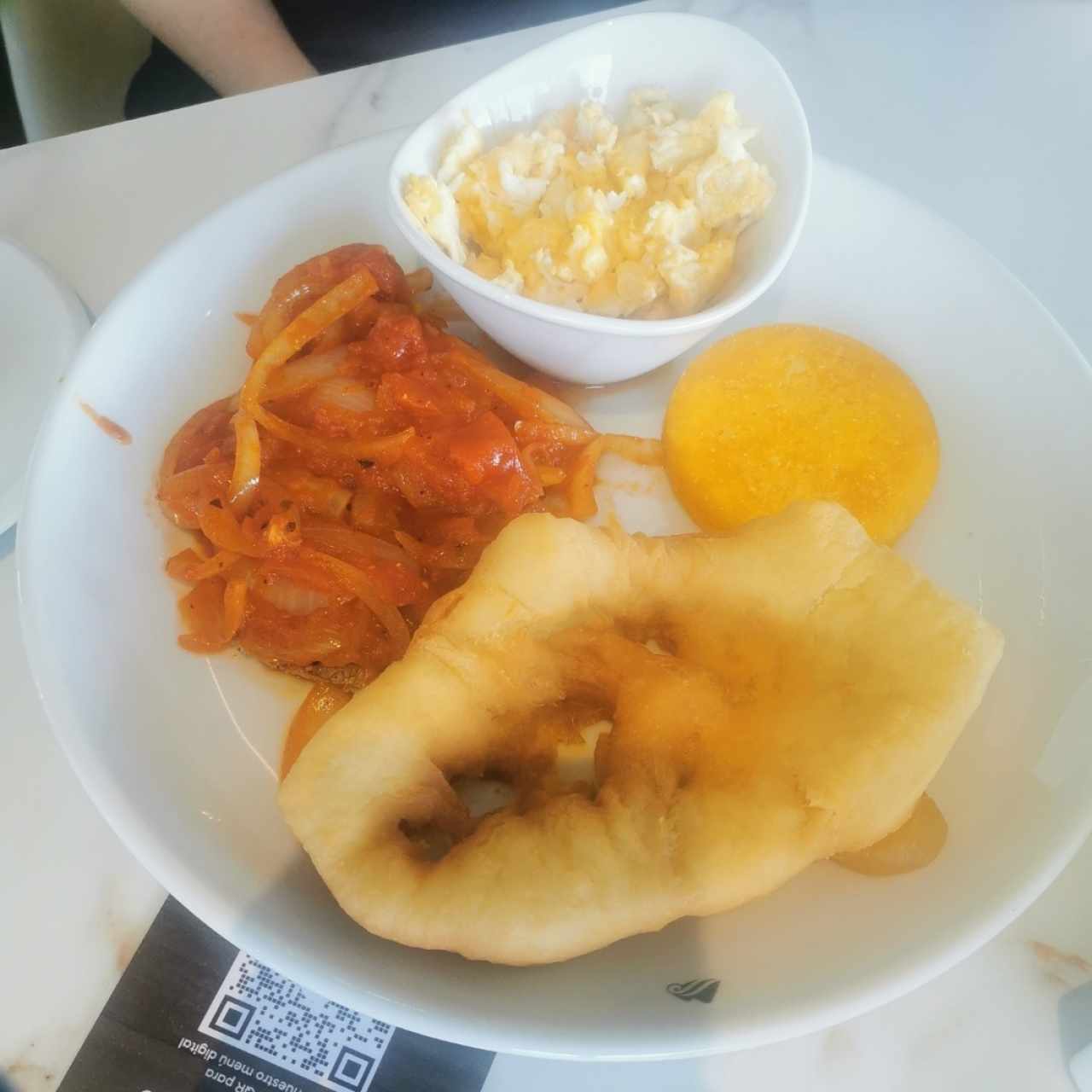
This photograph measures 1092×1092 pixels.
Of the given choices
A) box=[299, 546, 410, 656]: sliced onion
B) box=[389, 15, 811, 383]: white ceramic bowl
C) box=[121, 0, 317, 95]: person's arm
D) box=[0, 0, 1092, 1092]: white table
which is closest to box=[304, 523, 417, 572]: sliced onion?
box=[299, 546, 410, 656]: sliced onion

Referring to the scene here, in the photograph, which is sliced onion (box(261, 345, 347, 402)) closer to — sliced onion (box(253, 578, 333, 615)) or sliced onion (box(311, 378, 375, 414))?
sliced onion (box(311, 378, 375, 414))

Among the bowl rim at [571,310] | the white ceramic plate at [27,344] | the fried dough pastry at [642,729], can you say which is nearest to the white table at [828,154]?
the white ceramic plate at [27,344]

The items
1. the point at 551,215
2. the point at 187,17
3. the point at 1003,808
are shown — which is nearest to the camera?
the point at 1003,808

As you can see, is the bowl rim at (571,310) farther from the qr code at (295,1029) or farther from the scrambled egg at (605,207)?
the qr code at (295,1029)

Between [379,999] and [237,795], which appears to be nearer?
[379,999]

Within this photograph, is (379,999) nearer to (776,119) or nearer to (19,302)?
(776,119)

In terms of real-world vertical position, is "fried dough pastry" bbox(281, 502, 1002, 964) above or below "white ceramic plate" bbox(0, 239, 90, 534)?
above

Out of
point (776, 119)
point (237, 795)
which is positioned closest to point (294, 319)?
point (237, 795)
